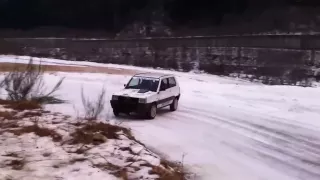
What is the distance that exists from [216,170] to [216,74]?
129 feet

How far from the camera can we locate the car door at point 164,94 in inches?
828

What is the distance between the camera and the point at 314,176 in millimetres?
12914

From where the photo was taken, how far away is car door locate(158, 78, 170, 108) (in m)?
21.0

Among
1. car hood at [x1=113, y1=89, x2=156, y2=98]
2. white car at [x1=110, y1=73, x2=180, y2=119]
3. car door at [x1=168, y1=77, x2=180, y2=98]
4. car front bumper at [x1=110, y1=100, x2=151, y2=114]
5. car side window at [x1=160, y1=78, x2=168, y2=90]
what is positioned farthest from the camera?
car door at [x1=168, y1=77, x2=180, y2=98]

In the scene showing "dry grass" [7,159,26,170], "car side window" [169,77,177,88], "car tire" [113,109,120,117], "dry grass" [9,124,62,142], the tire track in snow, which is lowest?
the tire track in snow

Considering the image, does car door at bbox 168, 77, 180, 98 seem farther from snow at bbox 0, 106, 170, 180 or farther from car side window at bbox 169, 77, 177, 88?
snow at bbox 0, 106, 170, 180

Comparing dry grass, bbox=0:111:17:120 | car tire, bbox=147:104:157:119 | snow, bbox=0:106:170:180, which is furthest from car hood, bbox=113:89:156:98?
snow, bbox=0:106:170:180

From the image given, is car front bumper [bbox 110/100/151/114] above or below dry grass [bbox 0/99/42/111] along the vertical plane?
below

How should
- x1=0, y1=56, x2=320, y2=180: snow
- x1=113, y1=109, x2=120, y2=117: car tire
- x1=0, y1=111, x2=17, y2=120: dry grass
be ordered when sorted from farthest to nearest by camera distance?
x1=113, y1=109, x2=120, y2=117: car tire < x1=0, y1=111, x2=17, y2=120: dry grass < x1=0, y1=56, x2=320, y2=180: snow

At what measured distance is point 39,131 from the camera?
14.2 m

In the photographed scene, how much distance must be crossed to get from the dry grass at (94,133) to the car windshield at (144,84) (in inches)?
190

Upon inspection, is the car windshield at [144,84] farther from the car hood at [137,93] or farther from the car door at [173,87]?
the car door at [173,87]

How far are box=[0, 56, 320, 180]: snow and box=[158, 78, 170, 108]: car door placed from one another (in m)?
0.57

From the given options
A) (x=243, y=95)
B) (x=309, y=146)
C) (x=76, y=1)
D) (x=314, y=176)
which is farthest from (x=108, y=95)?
(x=76, y=1)
